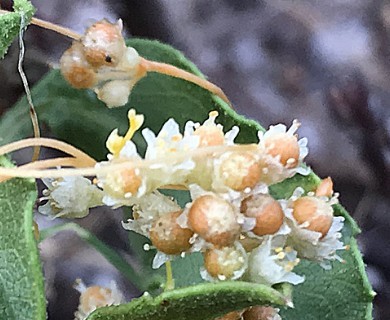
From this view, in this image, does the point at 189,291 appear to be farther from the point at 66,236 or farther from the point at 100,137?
the point at 66,236

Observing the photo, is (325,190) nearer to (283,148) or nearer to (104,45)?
(283,148)

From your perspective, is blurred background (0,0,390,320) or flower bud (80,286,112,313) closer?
flower bud (80,286,112,313)

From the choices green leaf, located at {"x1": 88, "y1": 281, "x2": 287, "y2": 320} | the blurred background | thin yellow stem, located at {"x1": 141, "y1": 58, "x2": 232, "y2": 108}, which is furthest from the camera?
the blurred background

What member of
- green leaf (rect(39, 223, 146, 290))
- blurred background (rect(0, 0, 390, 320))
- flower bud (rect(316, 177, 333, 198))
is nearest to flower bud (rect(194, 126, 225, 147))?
flower bud (rect(316, 177, 333, 198))

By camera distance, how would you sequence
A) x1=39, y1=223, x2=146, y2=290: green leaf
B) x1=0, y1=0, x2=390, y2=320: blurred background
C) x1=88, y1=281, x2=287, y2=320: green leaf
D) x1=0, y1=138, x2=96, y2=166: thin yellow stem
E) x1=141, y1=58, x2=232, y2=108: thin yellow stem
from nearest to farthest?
x1=88, y1=281, x2=287, y2=320: green leaf
x1=0, y1=138, x2=96, y2=166: thin yellow stem
x1=141, y1=58, x2=232, y2=108: thin yellow stem
x1=39, y1=223, x2=146, y2=290: green leaf
x1=0, y1=0, x2=390, y2=320: blurred background

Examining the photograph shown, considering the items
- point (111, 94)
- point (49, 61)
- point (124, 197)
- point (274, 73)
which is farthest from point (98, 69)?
point (274, 73)

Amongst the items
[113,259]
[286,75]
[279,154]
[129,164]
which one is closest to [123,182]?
[129,164]

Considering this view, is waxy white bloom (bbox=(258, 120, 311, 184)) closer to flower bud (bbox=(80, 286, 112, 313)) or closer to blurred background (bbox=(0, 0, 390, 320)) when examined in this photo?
flower bud (bbox=(80, 286, 112, 313))
